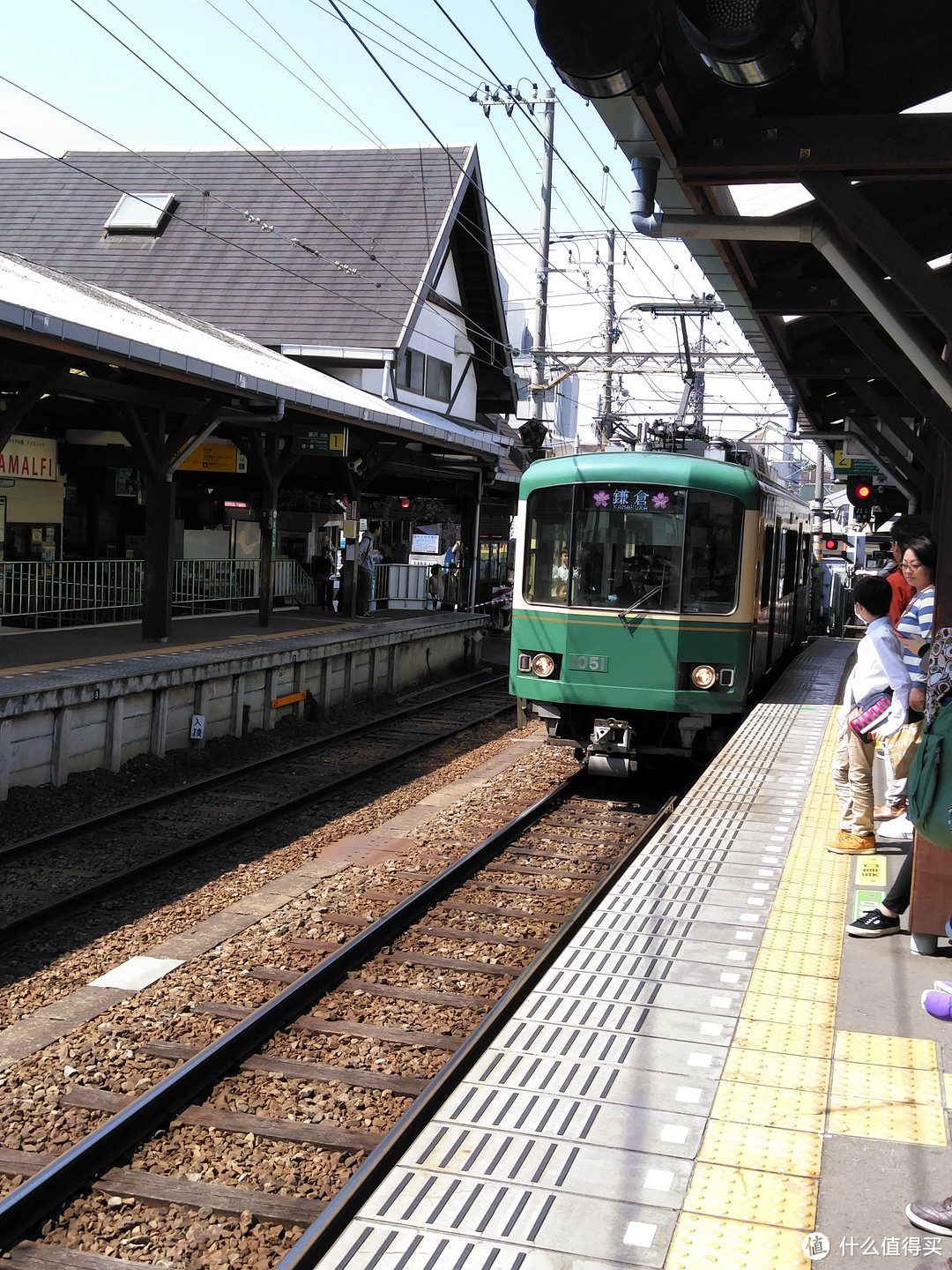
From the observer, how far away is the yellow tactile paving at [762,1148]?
2863 millimetres

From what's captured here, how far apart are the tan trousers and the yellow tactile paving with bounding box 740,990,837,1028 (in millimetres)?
1840

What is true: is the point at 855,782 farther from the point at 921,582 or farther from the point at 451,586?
the point at 451,586

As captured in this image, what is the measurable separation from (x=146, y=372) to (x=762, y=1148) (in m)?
8.49

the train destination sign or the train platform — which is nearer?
the train platform

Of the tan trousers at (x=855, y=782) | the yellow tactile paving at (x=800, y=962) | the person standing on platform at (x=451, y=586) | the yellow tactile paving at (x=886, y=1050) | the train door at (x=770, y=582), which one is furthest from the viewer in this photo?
the person standing on platform at (x=451, y=586)

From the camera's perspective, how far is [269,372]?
13664 mm

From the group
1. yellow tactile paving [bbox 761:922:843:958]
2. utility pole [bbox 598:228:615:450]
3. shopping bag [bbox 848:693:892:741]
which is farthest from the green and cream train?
utility pole [bbox 598:228:615:450]

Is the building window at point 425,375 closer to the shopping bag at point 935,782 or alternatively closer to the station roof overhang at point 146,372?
the station roof overhang at point 146,372

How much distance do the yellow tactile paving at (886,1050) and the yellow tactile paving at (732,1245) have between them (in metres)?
0.96

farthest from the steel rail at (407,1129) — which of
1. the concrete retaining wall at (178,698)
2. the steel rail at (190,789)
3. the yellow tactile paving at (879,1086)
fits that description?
the concrete retaining wall at (178,698)

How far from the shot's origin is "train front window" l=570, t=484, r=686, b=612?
29.5 feet

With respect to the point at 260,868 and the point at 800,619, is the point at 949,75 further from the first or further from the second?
the point at 800,619

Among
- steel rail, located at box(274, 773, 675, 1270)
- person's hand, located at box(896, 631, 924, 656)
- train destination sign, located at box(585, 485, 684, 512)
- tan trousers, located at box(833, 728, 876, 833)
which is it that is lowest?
steel rail, located at box(274, 773, 675, 1270)

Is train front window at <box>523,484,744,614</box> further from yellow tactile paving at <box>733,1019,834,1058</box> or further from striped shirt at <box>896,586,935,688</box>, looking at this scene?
yellow tactile paving at <box>733,1019,834,1058</box>
